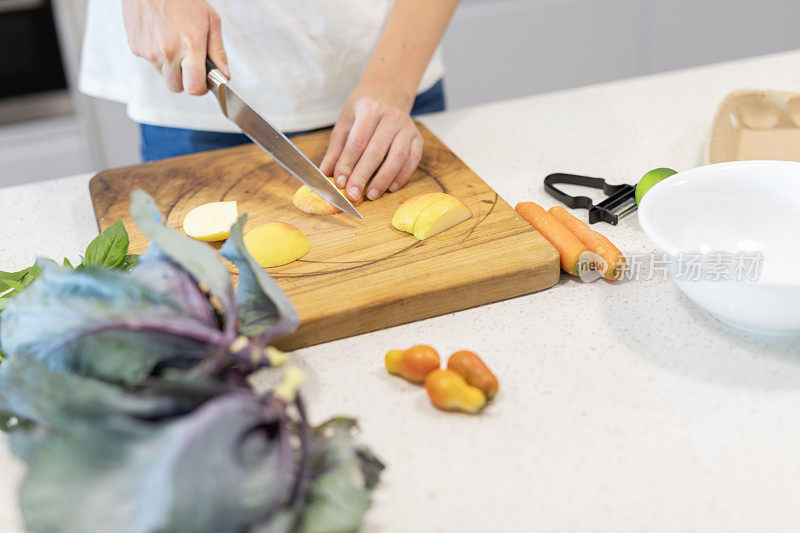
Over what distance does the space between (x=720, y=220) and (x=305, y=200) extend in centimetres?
59

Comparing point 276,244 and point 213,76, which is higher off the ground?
point 213,76

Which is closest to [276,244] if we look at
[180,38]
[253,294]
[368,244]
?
[368,244]

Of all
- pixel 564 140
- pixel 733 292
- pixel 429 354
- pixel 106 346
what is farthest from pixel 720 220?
pixel 106 346

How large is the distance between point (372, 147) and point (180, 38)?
337mm

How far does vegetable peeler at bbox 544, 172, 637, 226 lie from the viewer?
1.09 metres

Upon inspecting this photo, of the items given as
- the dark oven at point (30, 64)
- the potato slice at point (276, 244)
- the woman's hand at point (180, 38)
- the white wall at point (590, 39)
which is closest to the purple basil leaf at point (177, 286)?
the potato slice at point (276, 244)

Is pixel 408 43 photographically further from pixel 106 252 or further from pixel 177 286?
pixel 177 286

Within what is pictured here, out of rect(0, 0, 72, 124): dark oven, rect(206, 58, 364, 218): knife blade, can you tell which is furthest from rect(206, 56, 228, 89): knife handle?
rect(0, 0, 72, 124): dark oven

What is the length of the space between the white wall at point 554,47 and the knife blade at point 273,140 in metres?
1.73

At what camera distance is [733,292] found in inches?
30.3

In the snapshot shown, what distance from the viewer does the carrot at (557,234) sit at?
38.2 inches

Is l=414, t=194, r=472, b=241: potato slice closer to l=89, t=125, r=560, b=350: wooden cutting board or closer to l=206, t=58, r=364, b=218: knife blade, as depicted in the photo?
l=89, t=125, r=560, b=350: wooden cutting board

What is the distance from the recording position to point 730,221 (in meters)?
0.91

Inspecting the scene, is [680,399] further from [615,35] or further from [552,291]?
[615,35]
